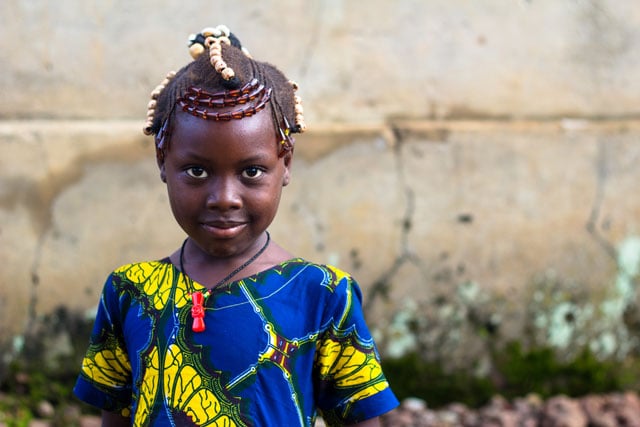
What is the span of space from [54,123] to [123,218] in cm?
48

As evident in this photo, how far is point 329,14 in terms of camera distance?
11.3 feet

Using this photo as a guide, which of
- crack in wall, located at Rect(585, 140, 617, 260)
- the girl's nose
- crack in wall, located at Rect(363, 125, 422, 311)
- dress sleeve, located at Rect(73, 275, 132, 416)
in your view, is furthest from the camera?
crack in wall, located at Rect(585, 140, 617, 260)

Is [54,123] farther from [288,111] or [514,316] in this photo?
[514,316]

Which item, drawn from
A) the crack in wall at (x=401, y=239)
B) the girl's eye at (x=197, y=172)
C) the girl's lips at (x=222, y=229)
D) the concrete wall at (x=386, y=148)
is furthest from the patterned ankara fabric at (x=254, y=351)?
the crack in wall at (x=401, y=239)

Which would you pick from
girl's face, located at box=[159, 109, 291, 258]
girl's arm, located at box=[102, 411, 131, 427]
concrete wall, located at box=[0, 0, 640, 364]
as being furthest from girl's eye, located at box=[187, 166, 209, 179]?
concrete wall, located at box=[0, 0, 640, 364]

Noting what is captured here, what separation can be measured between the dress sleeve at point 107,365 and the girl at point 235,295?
0.05m

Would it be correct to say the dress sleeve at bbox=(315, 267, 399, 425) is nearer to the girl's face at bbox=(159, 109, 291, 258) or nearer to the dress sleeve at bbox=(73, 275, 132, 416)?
the girl's face at bbox=(159, 109, 291, 258)

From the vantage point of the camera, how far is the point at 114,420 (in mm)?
1888

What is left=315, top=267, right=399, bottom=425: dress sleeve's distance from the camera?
1696 mm

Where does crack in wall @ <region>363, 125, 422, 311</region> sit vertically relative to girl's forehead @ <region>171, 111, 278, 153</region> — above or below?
below

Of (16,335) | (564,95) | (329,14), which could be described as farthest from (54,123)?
(564,95)

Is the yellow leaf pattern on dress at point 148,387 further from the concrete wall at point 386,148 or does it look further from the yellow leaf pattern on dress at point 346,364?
the concrete wall at point 386,148

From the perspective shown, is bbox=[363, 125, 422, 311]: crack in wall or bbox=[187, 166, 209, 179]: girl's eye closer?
bbox=[187, 166, 209, 179]: girl's eye

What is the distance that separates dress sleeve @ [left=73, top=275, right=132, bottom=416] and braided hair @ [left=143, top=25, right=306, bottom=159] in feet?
1.36
